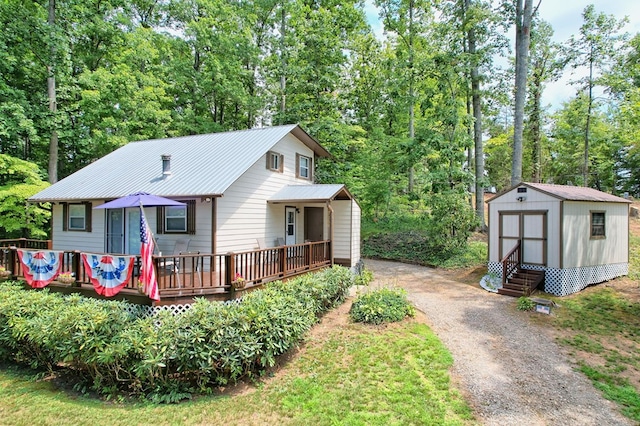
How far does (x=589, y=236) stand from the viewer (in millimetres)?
11469

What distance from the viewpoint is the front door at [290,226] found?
13.0 m

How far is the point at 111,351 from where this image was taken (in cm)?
579

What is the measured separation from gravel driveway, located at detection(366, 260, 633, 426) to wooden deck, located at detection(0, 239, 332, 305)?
169 inches

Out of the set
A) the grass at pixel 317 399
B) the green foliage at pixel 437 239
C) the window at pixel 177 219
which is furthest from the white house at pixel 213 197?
the green foliage at pixel 437 239

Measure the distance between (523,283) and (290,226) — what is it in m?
8.43

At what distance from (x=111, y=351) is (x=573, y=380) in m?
8.10

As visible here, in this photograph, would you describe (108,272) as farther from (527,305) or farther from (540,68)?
(540,68)

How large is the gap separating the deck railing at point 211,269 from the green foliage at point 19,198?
495 centimetres

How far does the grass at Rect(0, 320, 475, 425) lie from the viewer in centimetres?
500

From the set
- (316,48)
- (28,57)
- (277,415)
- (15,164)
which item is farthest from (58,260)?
(316,48)

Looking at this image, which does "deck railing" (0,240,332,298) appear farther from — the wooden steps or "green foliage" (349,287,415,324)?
the wooden steps

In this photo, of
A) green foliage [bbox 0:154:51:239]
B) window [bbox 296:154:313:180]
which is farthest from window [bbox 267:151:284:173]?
green foliage [bbox 0:154:51:239]

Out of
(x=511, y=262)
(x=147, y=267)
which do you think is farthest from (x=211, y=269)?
(x=511, y=262)

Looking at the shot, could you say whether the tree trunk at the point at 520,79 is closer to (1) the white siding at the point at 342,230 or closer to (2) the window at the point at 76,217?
(1) the white siding at the point at 342,230
